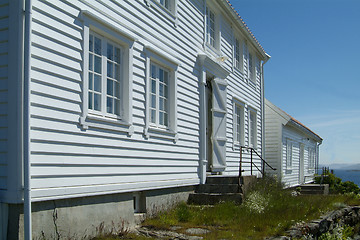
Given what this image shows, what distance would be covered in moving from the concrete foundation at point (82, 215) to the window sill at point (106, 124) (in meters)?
1.19

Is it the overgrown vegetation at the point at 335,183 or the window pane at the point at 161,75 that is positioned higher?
the window pane at the point at 161,75

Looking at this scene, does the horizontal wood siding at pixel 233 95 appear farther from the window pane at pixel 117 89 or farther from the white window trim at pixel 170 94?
the window pane at pixel 117 89

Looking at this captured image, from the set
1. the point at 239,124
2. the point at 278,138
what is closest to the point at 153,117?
the point at 239,124

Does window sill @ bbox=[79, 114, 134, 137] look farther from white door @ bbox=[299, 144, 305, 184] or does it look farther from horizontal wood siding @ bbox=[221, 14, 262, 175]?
white door @ bbox=[299, 144, 305, 184]

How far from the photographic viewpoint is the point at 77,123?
6.48 metres

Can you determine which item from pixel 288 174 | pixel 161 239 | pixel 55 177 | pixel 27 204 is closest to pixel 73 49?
pixel 55 177

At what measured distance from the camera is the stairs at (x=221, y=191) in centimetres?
1022

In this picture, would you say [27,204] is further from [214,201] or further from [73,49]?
[214,201]

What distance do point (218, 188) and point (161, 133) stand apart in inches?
101

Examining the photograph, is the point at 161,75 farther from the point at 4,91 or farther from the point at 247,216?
the point at 4,91

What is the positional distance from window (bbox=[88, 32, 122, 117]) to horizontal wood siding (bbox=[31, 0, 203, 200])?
39 centimetres

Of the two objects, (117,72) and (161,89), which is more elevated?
(117,72)

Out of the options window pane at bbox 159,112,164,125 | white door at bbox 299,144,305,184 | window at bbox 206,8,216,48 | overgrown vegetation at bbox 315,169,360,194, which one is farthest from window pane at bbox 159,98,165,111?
overgrown vegetation at bbox 315,169,360,194

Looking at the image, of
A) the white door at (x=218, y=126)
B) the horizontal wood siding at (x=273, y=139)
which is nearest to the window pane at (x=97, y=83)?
the white door at (x=218, y=126)
